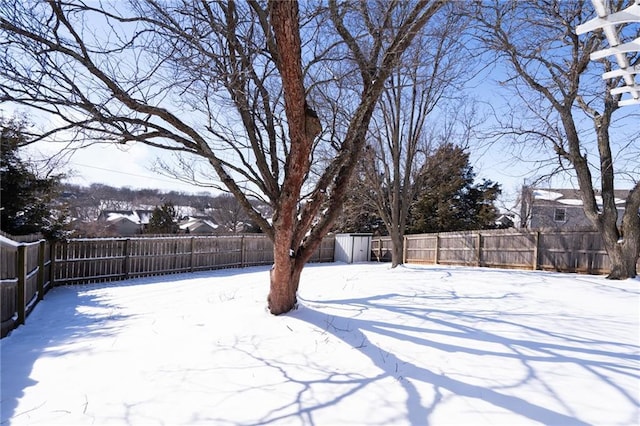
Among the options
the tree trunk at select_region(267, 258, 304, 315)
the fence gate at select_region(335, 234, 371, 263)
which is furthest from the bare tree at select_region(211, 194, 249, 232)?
the tree trunk at select_region(267, 258, 304, 315)

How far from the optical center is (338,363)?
10.5ft

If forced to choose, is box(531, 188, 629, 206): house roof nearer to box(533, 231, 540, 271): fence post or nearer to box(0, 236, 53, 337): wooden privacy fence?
box(533, 231, 540, 271): fence post

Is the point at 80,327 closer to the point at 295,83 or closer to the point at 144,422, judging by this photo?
the point at 144,422

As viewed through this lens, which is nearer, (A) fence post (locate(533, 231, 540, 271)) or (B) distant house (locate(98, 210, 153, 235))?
(A) fence post (locate(533, 231, 540, 271))

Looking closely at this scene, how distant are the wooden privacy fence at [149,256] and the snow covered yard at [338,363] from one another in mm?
3734

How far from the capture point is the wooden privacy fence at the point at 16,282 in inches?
163

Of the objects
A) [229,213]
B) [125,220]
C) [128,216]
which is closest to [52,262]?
[229,213]

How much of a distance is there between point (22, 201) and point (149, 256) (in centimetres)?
369

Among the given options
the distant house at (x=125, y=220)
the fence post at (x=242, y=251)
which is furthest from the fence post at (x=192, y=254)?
the distant house at (x=125, y=220)

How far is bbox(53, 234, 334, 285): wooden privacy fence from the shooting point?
Answer: 29.0 feet

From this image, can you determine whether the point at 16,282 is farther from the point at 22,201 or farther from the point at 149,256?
the point at 149,256

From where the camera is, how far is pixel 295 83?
3963mm

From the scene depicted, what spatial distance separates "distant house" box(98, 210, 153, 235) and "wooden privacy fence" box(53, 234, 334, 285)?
28.3 meters

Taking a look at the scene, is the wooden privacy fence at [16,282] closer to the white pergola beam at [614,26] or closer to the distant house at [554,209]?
the white pergola beam at [614,26]
